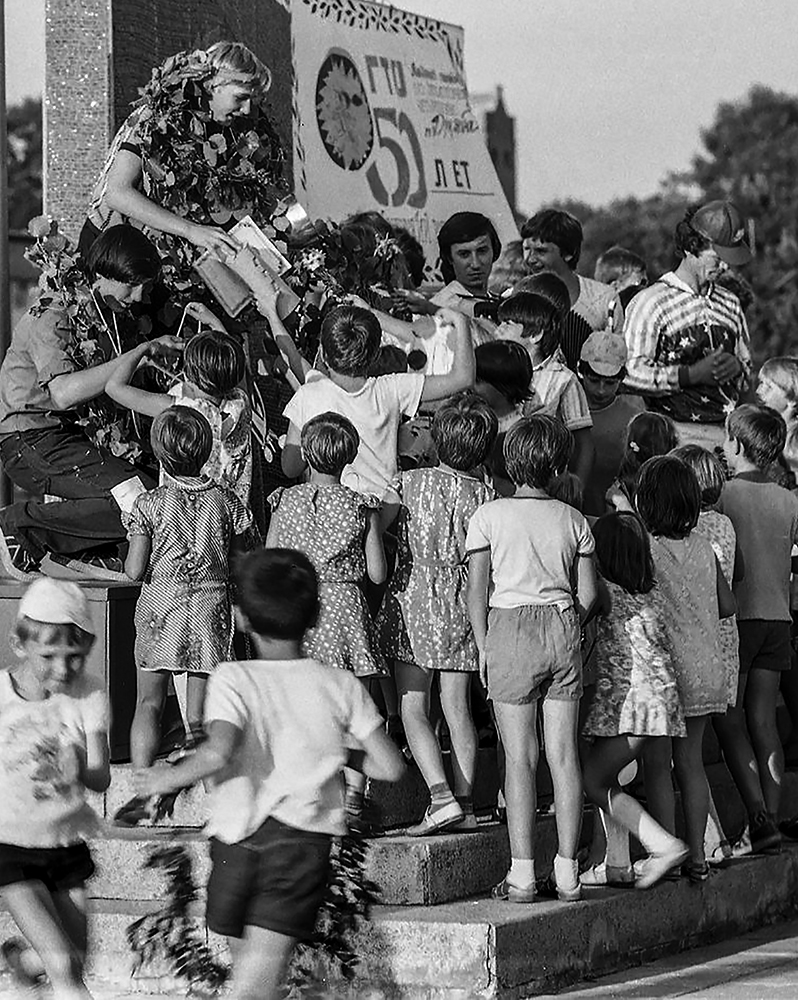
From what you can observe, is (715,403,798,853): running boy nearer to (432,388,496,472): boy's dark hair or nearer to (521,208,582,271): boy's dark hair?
(432,388,496,472): boy's dark hair

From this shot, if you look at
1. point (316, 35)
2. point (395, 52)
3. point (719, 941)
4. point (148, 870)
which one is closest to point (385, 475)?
point (148, 870)

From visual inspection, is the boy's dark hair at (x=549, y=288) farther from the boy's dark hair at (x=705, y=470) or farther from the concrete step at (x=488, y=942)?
the concrete step at (x=488, y=942)

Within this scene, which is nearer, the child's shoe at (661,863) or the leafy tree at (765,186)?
the child's shoe at (661,863)

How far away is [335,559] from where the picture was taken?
654 cm

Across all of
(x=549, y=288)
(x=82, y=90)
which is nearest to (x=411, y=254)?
(x=549, y=288)

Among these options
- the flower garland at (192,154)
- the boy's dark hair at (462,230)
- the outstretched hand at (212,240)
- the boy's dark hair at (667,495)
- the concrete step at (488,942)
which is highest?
the flower garland at (192,154)

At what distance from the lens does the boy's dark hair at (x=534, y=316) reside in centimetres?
775

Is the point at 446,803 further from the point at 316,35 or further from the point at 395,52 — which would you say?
the point at 395,52

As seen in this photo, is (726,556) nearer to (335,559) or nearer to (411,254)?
(335,559)

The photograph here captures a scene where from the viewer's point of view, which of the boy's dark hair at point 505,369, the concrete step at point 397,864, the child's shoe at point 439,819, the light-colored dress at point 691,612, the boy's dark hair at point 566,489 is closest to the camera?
the concrete step at point 397,864

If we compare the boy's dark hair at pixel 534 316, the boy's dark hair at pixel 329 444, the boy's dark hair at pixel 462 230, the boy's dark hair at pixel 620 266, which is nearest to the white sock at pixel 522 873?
the boy's dark hair at pixel 329 444

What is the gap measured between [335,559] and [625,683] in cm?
113

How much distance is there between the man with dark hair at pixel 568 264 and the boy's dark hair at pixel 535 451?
8.28ft

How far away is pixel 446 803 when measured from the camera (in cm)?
658
